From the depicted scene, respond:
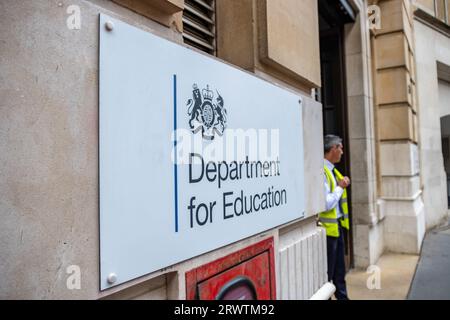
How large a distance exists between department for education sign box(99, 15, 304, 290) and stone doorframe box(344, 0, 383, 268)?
376 centimetres

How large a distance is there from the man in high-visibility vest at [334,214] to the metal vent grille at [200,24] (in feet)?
6.31

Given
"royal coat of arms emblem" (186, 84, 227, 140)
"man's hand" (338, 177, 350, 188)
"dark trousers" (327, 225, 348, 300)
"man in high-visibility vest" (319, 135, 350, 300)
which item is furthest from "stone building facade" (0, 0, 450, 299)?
"dark trousers" (327, 225, 348, 300)

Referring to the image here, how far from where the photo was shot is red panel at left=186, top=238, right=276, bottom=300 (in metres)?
1.42

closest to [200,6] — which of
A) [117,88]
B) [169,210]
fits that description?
[117,88]

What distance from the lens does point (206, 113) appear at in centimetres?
145

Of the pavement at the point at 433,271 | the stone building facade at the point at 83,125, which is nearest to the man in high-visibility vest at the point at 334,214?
the stone building facade at the point at 83,125

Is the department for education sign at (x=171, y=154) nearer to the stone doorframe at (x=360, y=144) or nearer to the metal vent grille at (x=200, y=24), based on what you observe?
the metal vent grille at (x=200, y=24)

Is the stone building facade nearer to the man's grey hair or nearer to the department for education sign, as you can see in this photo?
the department for education sign

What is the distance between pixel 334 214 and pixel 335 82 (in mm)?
2694

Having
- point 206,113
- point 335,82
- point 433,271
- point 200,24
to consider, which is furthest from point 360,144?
point 206,113

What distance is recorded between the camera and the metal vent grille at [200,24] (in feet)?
5.89

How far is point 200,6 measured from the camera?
1933 millimetres
